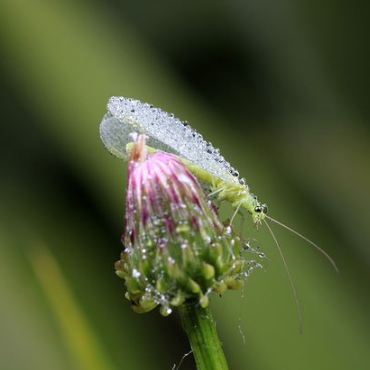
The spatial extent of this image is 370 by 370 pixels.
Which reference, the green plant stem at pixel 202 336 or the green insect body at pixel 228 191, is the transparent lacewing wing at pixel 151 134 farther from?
the green plant stem at pixel 202 336

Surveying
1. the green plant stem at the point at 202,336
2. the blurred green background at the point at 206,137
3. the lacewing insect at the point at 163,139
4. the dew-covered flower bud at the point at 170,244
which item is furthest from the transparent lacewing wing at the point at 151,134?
the blurred green background at the point at 206,137

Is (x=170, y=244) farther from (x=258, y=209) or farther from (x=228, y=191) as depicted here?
(x=258, y=209)

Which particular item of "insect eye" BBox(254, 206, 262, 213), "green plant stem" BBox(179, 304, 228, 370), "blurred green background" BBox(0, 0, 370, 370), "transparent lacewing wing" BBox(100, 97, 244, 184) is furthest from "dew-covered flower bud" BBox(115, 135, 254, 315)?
"blurred green background" BBox(0, 0, 370, 370)

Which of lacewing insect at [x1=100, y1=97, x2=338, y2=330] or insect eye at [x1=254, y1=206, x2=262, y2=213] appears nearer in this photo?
lacewing insect at [x1=100, y1=97, x2=338, y2=330]

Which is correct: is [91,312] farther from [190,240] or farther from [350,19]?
[350,19]

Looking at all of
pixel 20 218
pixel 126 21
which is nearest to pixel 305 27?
pixel 126 21

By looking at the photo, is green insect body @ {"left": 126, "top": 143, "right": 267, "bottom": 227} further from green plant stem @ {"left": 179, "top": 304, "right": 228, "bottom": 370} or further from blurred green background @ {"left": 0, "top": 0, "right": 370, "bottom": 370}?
blurred green background @ {"left": 0, "top": 0, "right": 370, "bottom": 370}

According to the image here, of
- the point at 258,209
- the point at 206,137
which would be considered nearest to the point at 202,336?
the point at 258,209
